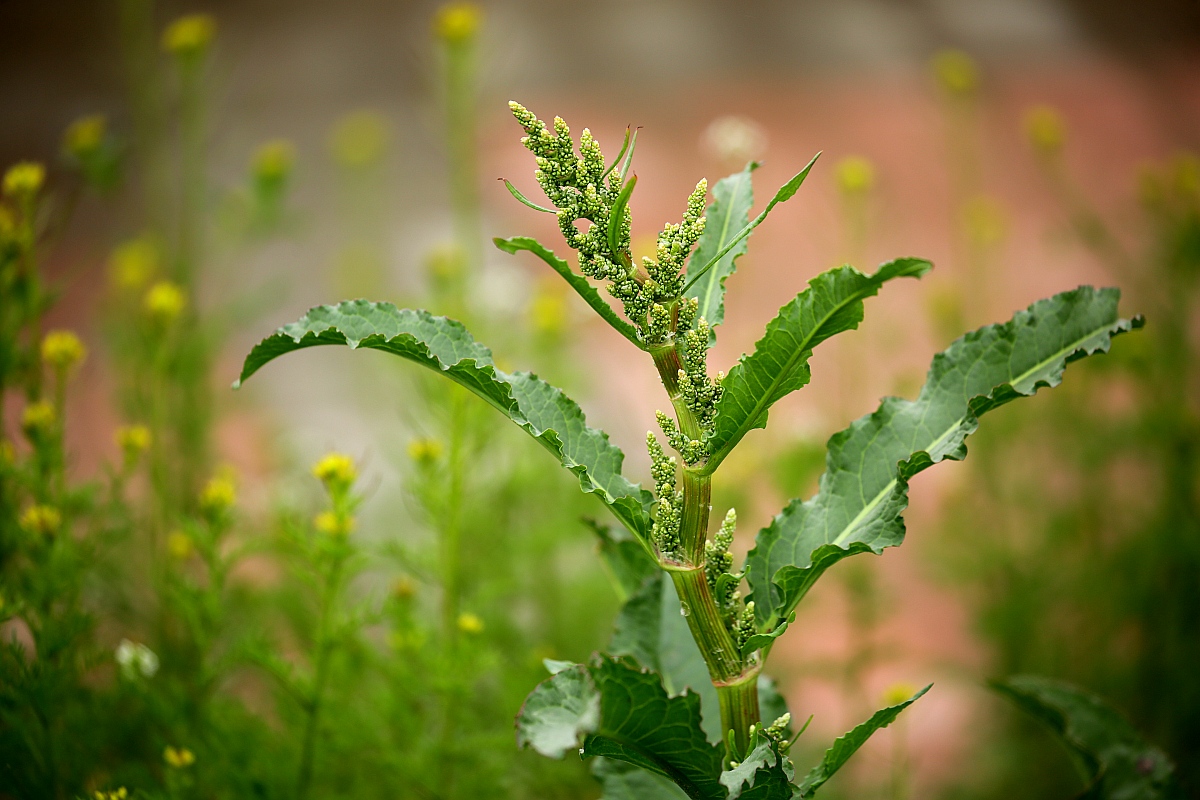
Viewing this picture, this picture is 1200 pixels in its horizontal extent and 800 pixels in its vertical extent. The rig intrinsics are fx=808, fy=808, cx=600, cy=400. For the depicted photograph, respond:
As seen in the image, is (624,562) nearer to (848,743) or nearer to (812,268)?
(848,743)

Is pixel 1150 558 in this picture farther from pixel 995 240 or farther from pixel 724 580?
pixel 724 580

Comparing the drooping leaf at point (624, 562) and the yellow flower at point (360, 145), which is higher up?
the yellow flower at point (360, 145)

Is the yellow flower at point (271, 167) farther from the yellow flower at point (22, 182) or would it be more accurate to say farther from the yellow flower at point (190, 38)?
the yellow flower at point (22, 182)

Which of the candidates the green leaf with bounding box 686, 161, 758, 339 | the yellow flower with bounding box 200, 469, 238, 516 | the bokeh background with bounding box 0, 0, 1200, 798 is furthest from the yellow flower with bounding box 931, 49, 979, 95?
the yellow flower with bounding box 200, 469, 238, 516

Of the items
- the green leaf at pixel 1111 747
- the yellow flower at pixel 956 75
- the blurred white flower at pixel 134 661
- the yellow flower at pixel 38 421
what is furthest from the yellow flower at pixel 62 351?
the yellow flower at pixel 956 75

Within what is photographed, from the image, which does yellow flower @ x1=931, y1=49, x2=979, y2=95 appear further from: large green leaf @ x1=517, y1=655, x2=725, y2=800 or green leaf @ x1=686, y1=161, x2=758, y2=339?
large green leaf @ x1=517, y1=655, x2=725, y2=800

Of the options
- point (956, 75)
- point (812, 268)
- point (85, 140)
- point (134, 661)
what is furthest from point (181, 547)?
point (812, 268)
